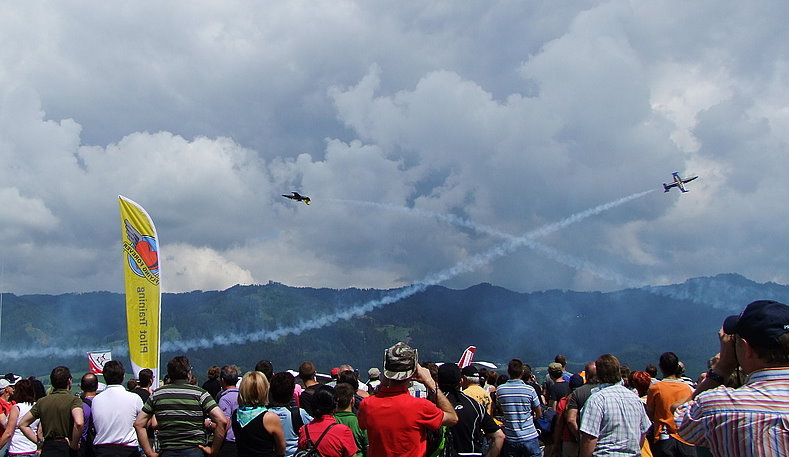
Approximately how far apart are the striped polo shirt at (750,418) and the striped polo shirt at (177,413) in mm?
6538

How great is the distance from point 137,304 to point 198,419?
13359 mm

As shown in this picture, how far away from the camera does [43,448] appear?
357 inches

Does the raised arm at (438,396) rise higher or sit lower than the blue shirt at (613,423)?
higher

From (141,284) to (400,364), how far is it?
660 inches

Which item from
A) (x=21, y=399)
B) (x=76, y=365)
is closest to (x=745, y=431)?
(x=21, y=399)

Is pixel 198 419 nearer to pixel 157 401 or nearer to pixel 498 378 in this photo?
pixel 157 401

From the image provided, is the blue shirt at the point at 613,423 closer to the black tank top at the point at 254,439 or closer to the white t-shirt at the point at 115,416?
the black tank top at the point at 254,439

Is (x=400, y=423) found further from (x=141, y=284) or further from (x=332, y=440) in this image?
(x=141, y=284)

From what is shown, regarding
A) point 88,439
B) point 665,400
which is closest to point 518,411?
point 665,400

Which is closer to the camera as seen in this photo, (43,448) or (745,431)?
(745,431)

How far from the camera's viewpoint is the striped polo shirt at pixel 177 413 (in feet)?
25.7

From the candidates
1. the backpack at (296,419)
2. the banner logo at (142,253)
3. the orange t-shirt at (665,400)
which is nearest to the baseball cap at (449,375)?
the backpack at (296,419)

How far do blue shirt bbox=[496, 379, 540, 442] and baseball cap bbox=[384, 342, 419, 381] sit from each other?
14.5 ft

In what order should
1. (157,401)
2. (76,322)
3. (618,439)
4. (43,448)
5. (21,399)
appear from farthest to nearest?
(76,322)
(21,399)
(43,448)
(157,401)
(618,439)
